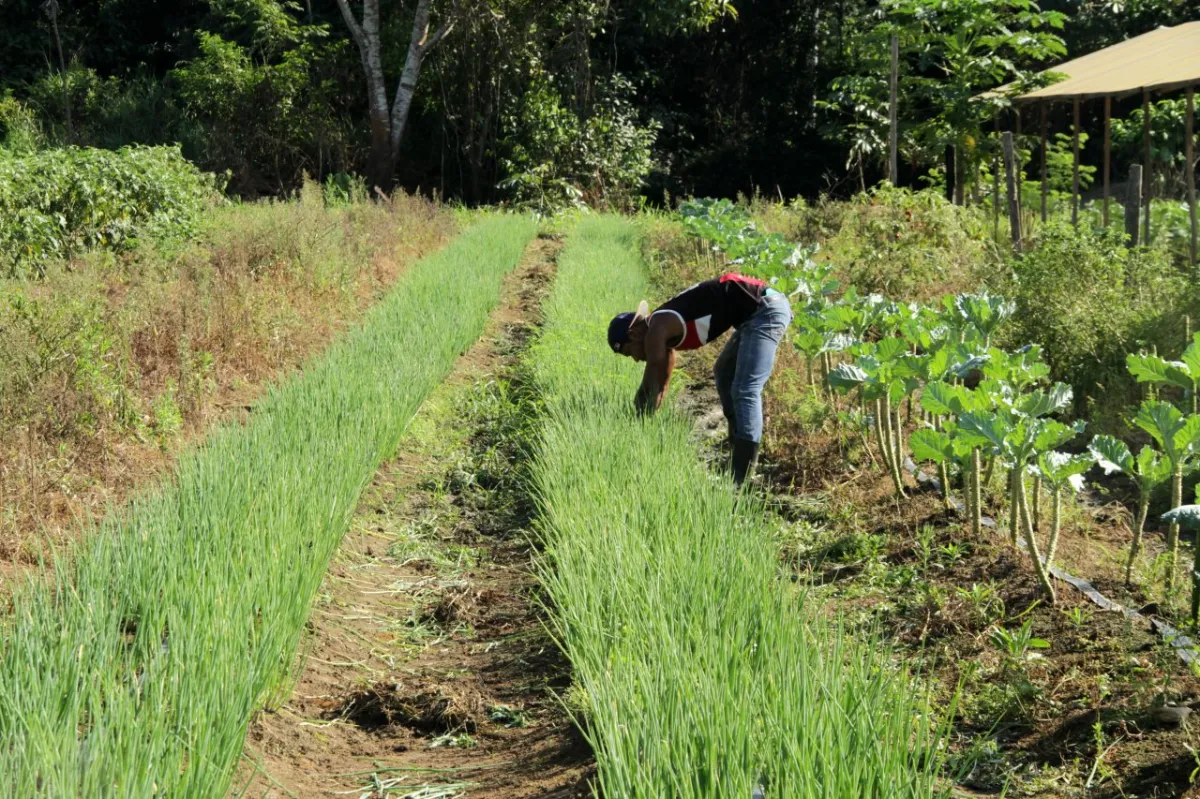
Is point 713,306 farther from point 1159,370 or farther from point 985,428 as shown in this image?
point 1159,370

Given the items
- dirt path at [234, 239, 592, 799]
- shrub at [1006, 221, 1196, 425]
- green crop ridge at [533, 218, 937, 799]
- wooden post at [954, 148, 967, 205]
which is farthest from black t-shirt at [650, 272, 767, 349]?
wooden post at [954, 148, 967, 205]

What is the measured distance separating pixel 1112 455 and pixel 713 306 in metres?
1.81

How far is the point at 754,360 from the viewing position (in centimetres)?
471

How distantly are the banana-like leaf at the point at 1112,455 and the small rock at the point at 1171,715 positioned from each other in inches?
29.3

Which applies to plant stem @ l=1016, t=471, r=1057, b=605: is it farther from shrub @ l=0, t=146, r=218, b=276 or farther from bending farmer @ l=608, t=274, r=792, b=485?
shrub @ l=0, t=146, r=218, b=276

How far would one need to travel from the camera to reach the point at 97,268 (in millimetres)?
7008

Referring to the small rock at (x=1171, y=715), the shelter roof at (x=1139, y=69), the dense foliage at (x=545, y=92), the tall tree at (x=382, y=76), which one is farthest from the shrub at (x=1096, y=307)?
the tall tree at (x=382, y=76)

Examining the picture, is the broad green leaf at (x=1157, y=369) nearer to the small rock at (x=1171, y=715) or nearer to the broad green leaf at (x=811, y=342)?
the small rock at (x=1171, y=715)

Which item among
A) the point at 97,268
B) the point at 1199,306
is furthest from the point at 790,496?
the point at 97,268

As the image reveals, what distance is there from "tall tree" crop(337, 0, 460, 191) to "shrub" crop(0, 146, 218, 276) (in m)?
8.14

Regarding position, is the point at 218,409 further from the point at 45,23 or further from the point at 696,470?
the point at 45,23

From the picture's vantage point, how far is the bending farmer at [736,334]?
15.2 ft

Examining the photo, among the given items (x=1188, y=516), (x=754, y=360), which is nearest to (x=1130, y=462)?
(x=1188, y=516)

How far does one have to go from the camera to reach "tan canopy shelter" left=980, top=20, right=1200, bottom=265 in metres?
8.37
